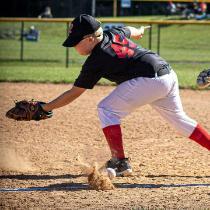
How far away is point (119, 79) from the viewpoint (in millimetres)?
5805

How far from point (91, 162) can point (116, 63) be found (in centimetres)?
154

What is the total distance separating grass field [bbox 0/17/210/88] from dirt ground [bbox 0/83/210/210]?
426cm

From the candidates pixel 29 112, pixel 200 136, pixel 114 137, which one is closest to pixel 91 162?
pixel 114 137

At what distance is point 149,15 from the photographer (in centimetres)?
3106

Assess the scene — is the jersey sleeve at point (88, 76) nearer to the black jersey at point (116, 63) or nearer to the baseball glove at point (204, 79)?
the black jersey at point (116, 63)

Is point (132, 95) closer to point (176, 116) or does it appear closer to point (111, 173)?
point (176, 116)

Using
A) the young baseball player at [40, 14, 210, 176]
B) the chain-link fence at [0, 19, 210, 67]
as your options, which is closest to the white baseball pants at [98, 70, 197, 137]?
the young baseball player at [40, 14, 210, 176]

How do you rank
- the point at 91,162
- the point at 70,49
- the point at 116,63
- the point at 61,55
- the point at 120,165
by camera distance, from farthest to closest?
the point at 70,49
the point at 61,55
the point at 91,162
the point at 120,165
the point at 116,63

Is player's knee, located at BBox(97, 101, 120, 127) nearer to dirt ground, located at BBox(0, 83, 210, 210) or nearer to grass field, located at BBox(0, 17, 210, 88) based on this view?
dirt ground, located at BBox(0, 83, 210, 210)

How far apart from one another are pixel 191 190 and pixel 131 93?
1034 mm

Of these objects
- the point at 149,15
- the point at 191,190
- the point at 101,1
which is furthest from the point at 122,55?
the point at 149,15

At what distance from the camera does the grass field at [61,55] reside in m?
15.0

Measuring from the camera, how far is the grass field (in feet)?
49.1

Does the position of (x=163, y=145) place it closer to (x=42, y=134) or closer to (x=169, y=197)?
(x=42, y=134)
